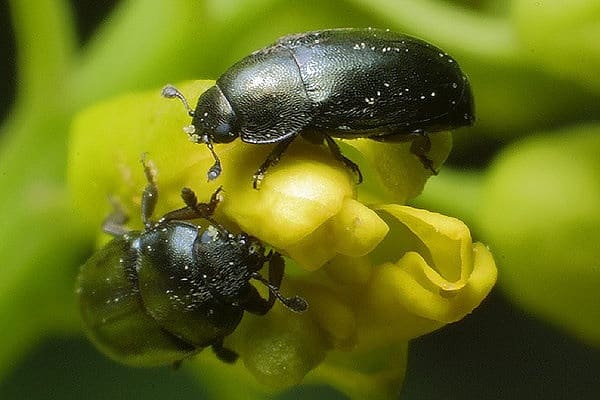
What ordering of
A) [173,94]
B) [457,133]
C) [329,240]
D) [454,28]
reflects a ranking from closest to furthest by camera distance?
[329,240] → [173,94] → [454,28] → [457,133]

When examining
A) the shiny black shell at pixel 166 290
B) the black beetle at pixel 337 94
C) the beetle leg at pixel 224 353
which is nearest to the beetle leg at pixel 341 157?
the black beetle at pixel 337 94

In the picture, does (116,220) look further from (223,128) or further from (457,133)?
(457,133)

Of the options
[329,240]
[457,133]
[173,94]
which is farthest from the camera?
[457,133]

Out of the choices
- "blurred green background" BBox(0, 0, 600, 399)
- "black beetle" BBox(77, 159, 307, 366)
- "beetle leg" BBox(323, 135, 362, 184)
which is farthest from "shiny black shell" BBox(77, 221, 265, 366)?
"blurred green background" BBox(0, 0, 600, 399)

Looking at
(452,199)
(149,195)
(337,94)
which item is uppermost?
(337,94)

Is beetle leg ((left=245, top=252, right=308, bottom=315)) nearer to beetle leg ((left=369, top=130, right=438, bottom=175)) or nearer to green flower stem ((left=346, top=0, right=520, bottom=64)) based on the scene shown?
beetle leg ((left=369, top=130, right=438, bottom=175))

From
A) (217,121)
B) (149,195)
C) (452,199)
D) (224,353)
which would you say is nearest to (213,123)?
(217,121)
